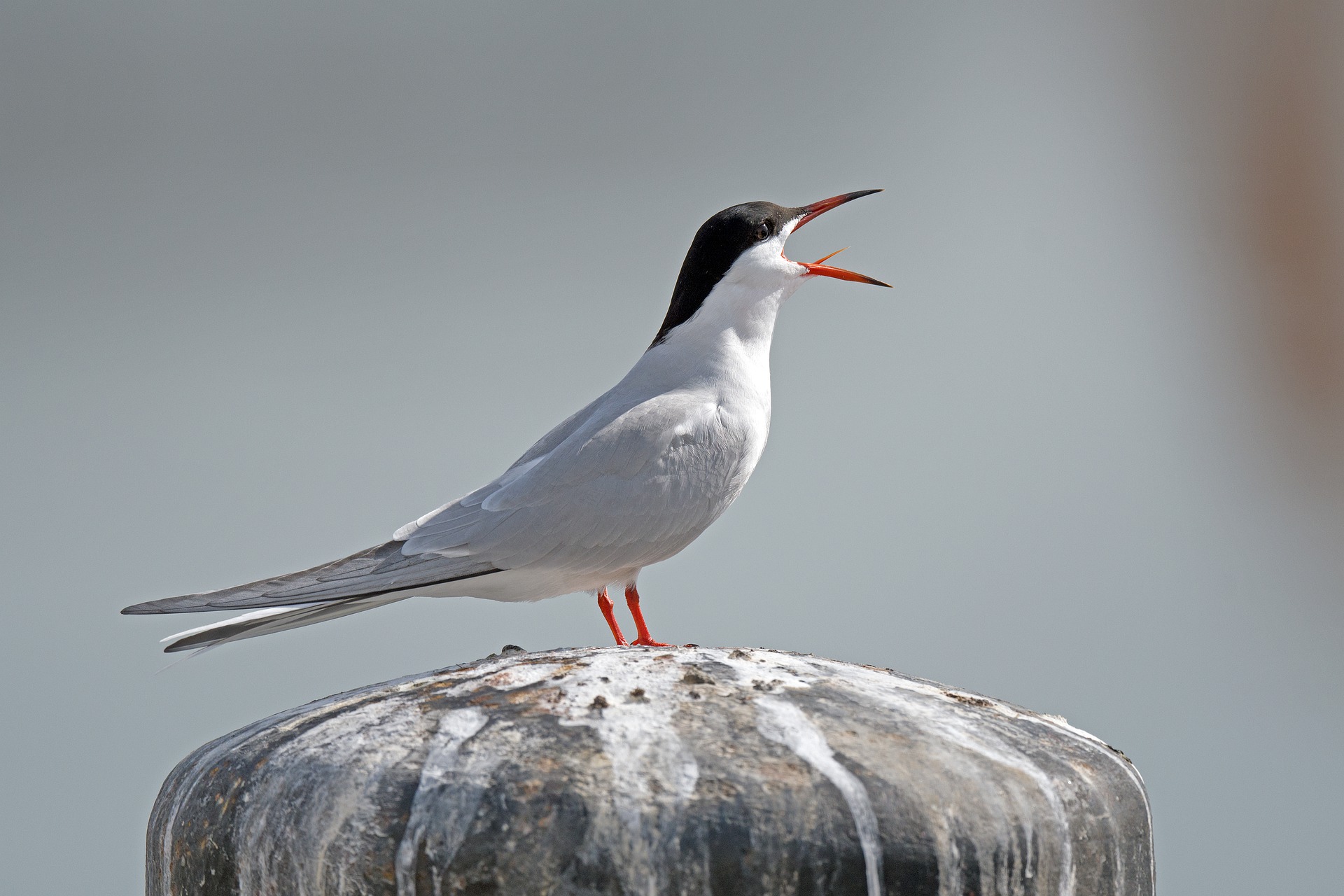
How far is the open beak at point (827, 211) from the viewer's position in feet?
12.3

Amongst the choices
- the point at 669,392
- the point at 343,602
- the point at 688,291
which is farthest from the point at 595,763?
the point at 688,291

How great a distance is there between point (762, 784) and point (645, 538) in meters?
1.54

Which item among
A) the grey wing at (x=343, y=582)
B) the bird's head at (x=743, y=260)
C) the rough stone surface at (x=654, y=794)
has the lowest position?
Answer: the rough stone surface at (x=654, y=794)

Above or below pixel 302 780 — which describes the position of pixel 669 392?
above

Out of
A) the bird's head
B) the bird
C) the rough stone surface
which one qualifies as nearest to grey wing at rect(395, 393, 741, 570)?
the bird

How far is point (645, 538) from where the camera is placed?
3309mm

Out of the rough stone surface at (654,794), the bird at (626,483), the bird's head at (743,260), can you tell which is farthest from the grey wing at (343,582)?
the bird's head at (743,260)

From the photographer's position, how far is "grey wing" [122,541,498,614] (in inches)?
105

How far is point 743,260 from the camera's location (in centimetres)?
366

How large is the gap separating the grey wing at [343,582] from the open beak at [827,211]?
→ 1437 mm

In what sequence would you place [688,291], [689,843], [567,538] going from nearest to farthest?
[689,843] → [567,538] → [688,291]

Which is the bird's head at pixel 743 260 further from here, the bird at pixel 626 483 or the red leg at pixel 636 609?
the red leg at pixel 636 609

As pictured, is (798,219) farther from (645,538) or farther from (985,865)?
(985,865)

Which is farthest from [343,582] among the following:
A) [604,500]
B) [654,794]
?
[654,794]
